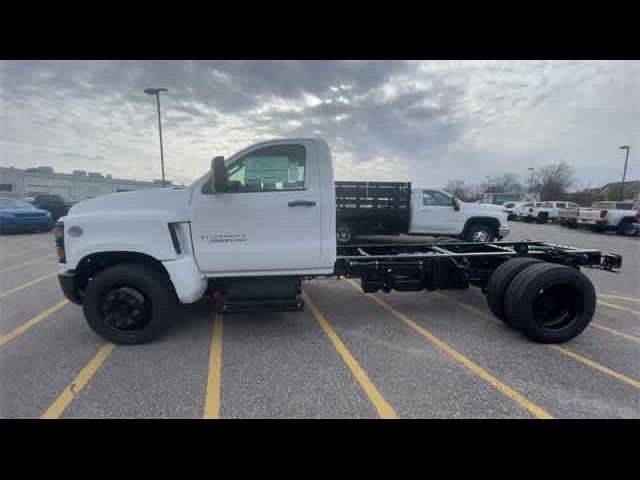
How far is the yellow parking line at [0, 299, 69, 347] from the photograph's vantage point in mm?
3477

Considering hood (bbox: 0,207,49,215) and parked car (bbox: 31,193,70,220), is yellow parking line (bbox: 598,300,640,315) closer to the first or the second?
hood (bbox: 0,207,49,215)

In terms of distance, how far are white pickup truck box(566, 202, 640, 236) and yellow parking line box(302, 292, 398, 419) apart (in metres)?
17.7

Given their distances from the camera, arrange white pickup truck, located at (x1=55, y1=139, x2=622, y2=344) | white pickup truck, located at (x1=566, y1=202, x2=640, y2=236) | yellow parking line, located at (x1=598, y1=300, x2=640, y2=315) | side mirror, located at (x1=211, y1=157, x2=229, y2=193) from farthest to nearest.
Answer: white pickup truck, located at (x1=566, y1=202, x2=640, y2=236)
yellow parking line, located at (x1=598, y1=300, x2=640, y2=315)
white pickup truck, located at (x1=55, y1=139, x2=622, y2=344)
side mirror, located at (x1=211, y1=157, x2=229, y2=193)

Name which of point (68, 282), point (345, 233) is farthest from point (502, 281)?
point (345, 233)

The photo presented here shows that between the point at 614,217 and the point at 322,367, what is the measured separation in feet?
60.9

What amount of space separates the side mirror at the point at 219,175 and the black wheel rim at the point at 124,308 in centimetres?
154

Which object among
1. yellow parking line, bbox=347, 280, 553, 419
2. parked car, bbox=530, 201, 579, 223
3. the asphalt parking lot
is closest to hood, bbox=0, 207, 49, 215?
the asphalt parking lot

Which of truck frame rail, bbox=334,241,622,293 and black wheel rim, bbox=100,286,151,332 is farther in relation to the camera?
truck frame rail, bbox=334,241,622,293

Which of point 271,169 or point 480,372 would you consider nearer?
point 480,372

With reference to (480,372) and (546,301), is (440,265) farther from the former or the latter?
(480,372)

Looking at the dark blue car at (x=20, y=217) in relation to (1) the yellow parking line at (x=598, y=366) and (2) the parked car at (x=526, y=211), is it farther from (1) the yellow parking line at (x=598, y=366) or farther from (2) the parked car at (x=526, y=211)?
(2) the parked car at (x=526, y=211)

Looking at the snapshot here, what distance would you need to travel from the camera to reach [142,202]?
3332 mm

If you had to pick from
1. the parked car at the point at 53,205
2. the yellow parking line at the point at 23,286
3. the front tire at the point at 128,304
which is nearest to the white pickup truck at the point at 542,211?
the front tire at the point at 128,304

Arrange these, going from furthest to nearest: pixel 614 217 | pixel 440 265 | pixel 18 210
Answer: pixel 614 217, pixel 18 210, pixel 440 265
